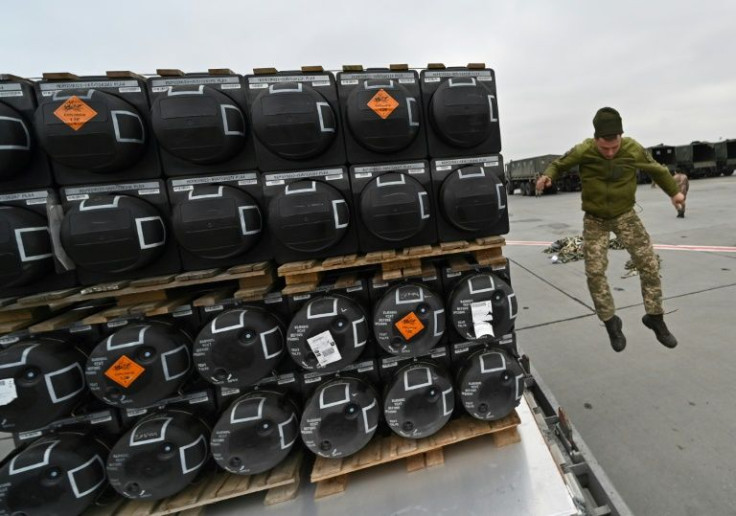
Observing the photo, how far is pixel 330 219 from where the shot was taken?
6.12 ft

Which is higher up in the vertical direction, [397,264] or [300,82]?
[300,82]

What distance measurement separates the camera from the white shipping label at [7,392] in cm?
164

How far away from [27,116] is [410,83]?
221 cm

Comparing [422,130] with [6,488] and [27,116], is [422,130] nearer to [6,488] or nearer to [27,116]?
[27,116]

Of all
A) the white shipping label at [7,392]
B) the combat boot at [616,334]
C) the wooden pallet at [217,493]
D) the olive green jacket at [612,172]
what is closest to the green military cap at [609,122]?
the olive green jacket at [612,172]

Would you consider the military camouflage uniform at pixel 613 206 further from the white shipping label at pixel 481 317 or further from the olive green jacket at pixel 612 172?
the white shipping label at pixel 481 317

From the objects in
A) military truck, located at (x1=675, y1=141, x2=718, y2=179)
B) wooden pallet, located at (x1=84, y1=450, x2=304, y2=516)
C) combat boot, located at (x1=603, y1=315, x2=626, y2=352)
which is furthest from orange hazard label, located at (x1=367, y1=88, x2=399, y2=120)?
military truck, located at (x1=675, y1=141, x2=718, y2=179)

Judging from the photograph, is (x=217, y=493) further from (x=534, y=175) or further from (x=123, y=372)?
(x=534, y=175)

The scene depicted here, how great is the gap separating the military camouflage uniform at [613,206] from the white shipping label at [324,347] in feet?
8.13

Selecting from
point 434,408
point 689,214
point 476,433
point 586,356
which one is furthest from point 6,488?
point 689,214

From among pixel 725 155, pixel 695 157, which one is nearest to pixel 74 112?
pixel 695 157

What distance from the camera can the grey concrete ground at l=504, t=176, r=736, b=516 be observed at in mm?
2000

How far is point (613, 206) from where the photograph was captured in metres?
2.84

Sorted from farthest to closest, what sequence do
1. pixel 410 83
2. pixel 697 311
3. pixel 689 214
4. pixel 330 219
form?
pixel 689 214, pixel 697 311, pixel 410 83, pixel 330 219
